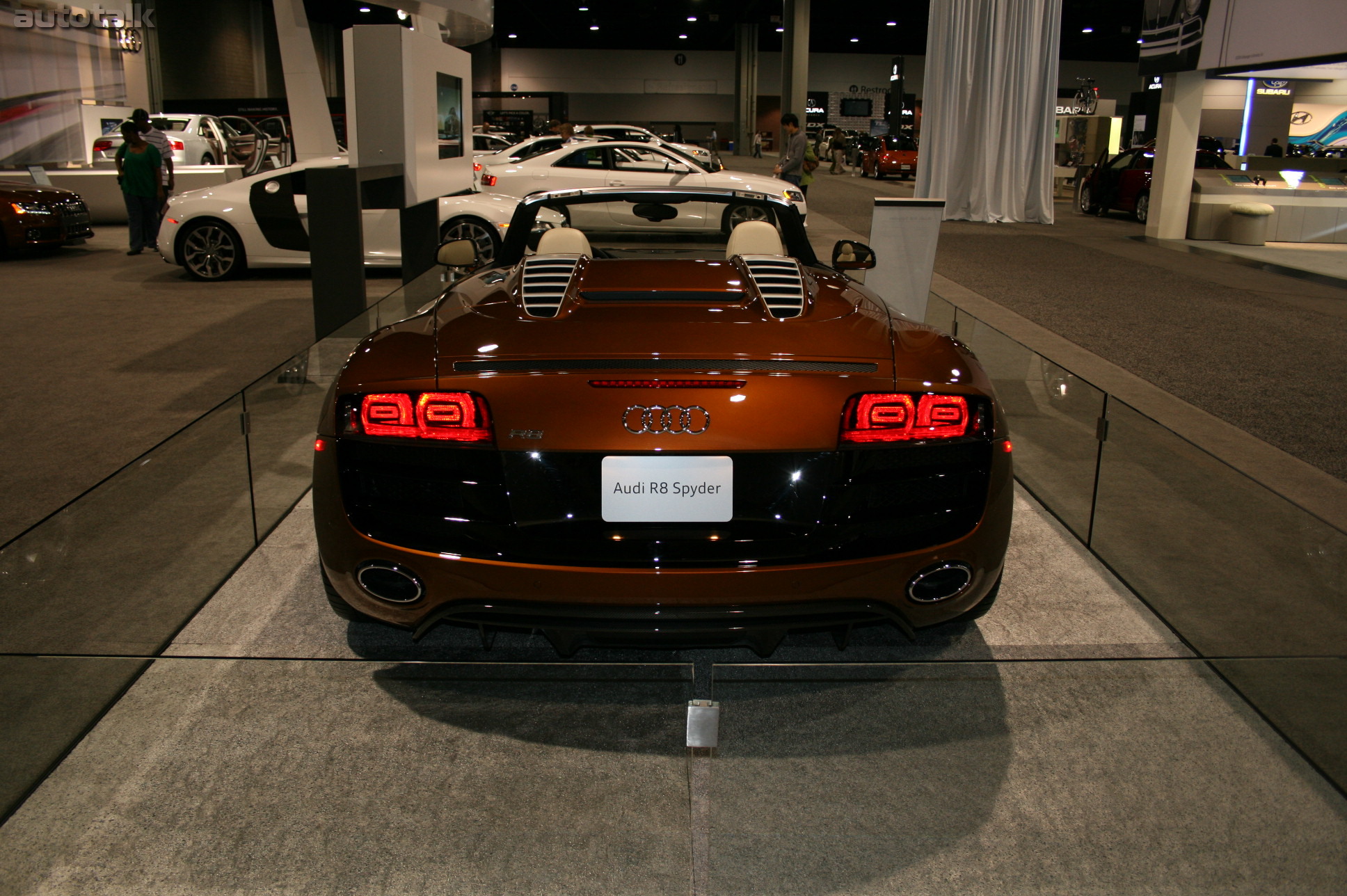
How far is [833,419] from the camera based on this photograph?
2.08 metres

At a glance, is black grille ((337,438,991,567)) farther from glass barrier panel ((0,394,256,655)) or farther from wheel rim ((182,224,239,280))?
wheel rim ((182,224,239,280))

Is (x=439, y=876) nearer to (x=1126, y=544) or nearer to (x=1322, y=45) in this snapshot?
Result: (x=1126, y=544)

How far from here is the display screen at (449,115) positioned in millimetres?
8234

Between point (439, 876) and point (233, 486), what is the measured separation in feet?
6.99

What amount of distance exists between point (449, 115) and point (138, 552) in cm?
648

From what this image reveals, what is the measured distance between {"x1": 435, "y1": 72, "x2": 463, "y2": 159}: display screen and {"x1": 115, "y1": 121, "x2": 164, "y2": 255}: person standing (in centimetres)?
502

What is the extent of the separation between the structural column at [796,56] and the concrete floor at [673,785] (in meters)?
28.5

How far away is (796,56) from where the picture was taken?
2889 centimetres

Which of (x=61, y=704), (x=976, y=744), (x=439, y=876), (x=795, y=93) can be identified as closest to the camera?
(x=439, y=876)

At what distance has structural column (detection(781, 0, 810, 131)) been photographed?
28906mm

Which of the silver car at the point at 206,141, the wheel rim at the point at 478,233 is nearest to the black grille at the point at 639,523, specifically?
the wheel rim at the point at 478,233

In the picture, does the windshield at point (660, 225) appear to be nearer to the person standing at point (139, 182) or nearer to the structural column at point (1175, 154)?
the person standing at point (139, 182)

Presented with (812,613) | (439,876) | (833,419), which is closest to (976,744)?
(812,613)

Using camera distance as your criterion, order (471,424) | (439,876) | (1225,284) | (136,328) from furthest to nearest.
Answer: (1225,284), (136,328), (471,424), (439,876)
